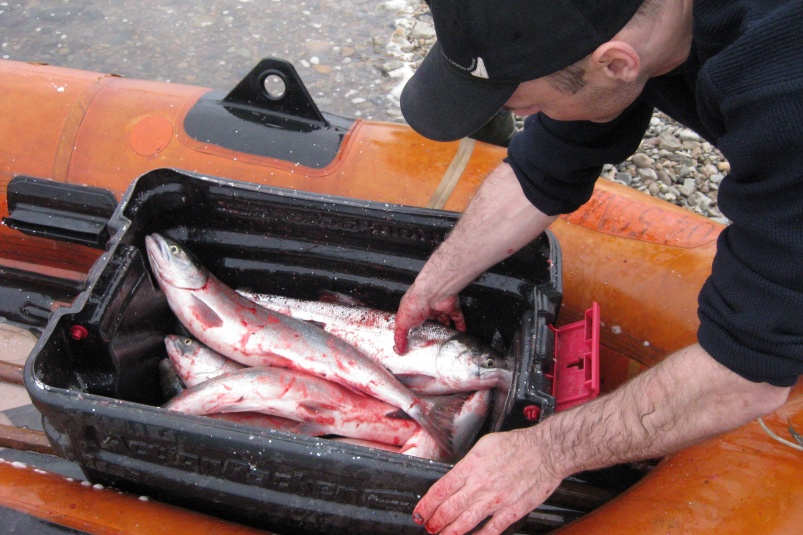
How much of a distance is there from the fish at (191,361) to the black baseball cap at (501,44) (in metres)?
1.45

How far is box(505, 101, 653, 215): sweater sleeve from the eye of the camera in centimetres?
214

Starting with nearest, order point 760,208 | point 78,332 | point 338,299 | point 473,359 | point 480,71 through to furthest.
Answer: point 760,208 < point 480,71 < point 78,332 < point 473,359 < point 338,299

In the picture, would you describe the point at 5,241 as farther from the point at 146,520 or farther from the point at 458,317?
the point at 458,317

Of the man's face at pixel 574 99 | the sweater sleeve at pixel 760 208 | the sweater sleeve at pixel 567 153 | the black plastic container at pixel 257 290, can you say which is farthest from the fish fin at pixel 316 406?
the sweater sleeve at pixel 760 208

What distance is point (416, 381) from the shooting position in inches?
109

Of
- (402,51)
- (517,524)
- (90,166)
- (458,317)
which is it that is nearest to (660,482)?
(517,524)

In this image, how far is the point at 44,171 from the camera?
312 centimetres

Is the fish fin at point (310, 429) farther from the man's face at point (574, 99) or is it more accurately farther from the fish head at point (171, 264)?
the man's face at point (574, 99)

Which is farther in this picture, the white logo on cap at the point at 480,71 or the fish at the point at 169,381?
the fish at the point at 169,381

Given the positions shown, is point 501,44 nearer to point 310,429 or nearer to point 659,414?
point 659,414

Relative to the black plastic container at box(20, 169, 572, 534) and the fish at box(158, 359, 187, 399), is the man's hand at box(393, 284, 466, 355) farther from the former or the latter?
the fish at box(158, 359, 187, 399)

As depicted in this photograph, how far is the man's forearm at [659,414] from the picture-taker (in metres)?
1.55

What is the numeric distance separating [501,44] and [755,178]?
1.95 feet

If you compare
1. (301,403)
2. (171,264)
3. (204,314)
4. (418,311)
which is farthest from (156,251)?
(418,311)
